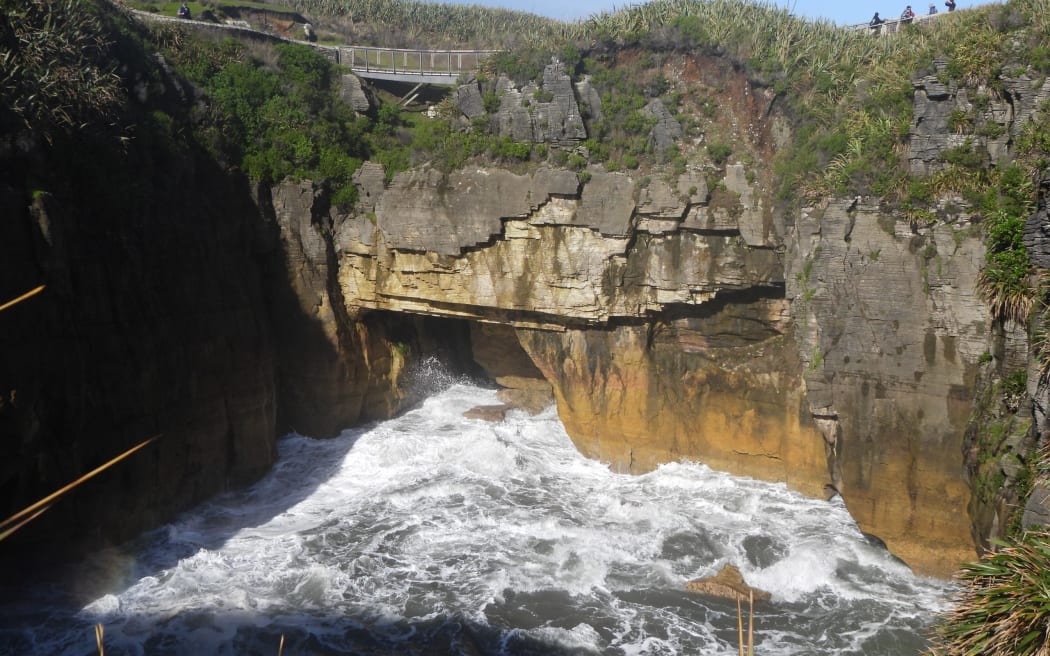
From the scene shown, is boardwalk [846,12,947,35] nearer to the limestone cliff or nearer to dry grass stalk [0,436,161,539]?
the limestone cliff

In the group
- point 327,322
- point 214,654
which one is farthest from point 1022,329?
point 327,322

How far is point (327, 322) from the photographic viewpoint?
18.8 metres

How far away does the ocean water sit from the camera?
12234 mm

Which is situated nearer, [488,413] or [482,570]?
[482,570]

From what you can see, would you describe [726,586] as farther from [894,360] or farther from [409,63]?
→ [409,63]

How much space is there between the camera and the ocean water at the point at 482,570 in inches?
482

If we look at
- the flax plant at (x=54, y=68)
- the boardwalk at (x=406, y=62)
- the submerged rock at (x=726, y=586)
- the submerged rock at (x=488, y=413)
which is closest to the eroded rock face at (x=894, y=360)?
the submerged rock at (x=726, y=586)

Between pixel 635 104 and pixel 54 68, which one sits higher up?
pixel 54 68

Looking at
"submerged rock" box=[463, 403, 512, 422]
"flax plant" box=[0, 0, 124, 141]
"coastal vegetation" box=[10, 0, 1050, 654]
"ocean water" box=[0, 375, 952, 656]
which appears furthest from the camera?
"submerged rock" box=[463, 403, 512, 422]

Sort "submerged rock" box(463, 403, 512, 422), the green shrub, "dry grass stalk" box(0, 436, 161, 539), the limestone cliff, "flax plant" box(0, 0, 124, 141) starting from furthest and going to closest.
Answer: "submerged rock" box(463, 403, 512, 422)
the green shrub
the limestone cliff
"flax plant" box(0, 0, 124, 141)
"dry grass stalk" box(0, 436, 161, 539)

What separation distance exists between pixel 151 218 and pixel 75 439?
14.5ft

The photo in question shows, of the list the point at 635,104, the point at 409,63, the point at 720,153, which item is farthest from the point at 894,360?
the point at 409,63

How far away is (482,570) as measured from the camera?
46.7 feet

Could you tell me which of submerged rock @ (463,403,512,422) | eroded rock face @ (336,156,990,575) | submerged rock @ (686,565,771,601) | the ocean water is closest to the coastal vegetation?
eroded rock face @ (336,156,990,575)
